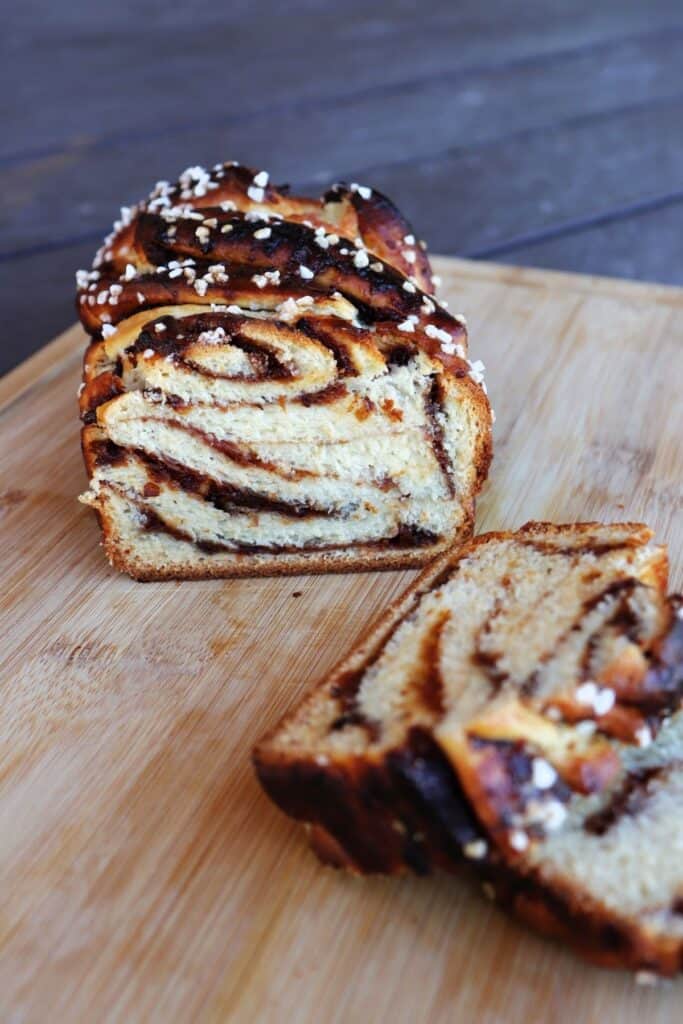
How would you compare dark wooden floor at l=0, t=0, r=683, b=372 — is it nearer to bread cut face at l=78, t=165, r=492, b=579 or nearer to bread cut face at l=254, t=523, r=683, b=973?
bread cut face at l=78, t=165, r=492, b=579

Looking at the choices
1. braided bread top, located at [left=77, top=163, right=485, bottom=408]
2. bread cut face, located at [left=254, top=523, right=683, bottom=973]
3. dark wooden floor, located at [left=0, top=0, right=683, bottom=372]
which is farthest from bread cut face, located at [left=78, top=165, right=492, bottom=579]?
dark wooden floor, located at [left=0, top=0, right=683, bottom=372]

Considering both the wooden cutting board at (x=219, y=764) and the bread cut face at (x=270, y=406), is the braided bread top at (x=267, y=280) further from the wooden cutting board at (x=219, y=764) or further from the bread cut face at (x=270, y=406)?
the wooden cutting board at (x=219, y=764)

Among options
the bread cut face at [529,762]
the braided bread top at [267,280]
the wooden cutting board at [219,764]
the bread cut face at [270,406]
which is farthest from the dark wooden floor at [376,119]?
the bread cut face at [529,762]

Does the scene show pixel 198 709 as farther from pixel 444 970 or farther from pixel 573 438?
pixel 573 438

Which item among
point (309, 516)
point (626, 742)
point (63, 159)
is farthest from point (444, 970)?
point (63, 159)

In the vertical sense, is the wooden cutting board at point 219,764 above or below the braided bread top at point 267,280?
below

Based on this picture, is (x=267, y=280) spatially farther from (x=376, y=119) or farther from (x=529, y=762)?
(x=376, y=119)

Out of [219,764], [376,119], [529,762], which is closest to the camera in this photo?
[529,762]

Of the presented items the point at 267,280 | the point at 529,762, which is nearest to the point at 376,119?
the point at 267,280
